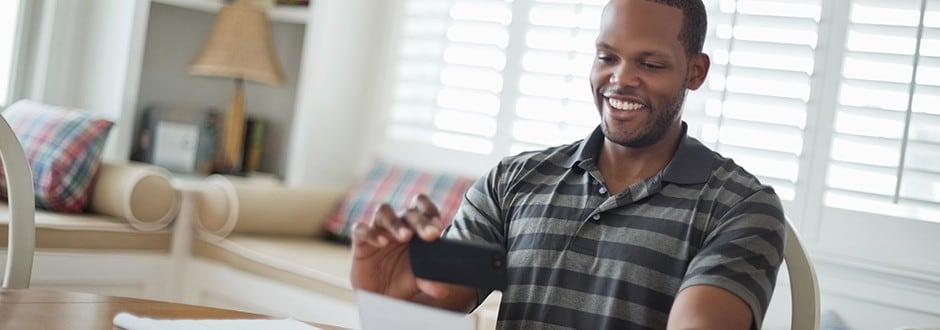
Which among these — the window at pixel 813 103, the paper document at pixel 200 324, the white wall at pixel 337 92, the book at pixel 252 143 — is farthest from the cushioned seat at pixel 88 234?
the paper document at pixel 200 324

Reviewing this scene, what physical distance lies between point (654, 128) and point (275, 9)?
2.54 metres

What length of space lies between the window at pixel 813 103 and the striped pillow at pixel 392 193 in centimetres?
23

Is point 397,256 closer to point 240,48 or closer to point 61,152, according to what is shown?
point 61,152

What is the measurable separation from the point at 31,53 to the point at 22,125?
575 millimetres

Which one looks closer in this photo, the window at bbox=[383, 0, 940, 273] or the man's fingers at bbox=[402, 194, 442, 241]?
the man's fingers at bbox=[402, 194, 442, 241]

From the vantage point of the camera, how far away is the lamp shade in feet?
12.7

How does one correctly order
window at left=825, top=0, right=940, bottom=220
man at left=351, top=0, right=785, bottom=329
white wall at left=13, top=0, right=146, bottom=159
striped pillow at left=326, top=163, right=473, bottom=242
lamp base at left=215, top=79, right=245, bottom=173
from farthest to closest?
lamp base at left=215, top=79, right=245, bottom=173, white wall at left=13, top=0, right=146, bottom=159, striped pillow at left=326, top=163, right=473, bottom=242, window at left=825, top=0, right=940, bottom=220, man at left=351, top=0, right=785, bottom=329

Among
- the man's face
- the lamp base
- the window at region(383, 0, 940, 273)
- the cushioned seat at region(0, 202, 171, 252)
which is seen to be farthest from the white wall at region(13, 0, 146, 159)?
the man's face

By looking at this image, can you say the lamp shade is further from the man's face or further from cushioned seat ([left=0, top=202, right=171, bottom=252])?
the man's face

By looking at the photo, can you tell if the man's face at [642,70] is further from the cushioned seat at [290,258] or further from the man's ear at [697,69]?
the cushioned seat at [290,258]

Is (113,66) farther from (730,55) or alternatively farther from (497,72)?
(730,55)

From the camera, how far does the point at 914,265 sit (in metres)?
2.56

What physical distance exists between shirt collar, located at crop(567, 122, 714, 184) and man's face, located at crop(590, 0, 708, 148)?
4cm

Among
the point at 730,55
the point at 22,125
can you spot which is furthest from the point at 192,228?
the point at 730,55
